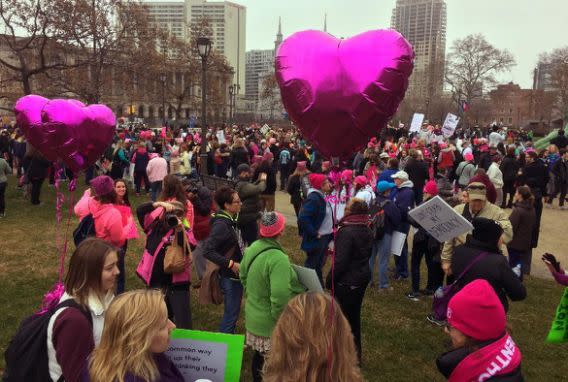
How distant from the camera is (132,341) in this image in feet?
6.76

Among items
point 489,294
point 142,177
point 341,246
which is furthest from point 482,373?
point 142,177

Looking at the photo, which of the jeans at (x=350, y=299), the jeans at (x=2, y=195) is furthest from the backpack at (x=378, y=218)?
the jeans at (x=2, y=195)

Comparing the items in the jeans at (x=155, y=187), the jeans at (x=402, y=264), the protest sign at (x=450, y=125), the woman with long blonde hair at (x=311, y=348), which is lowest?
the jeans at (x=402, y=264)

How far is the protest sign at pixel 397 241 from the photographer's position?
269 inches

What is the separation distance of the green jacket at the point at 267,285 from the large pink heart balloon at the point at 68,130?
3.02 metres

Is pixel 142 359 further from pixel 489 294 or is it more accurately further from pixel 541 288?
pixel 541 288

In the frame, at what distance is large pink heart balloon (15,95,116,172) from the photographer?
571 centimetres

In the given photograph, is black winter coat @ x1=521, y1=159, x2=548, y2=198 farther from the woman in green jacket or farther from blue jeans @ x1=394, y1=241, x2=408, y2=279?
the woman in green jacket

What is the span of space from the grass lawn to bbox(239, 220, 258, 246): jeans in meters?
1.20

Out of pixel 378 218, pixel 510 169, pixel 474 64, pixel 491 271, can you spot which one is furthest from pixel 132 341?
pixel 474 64

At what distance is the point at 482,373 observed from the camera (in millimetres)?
2475

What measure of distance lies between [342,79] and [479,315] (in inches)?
58.1

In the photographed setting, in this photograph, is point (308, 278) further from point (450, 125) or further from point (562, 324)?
point (450, 125)

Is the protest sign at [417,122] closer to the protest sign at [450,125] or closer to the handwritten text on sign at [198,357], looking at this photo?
the protest sign at [450,125]
